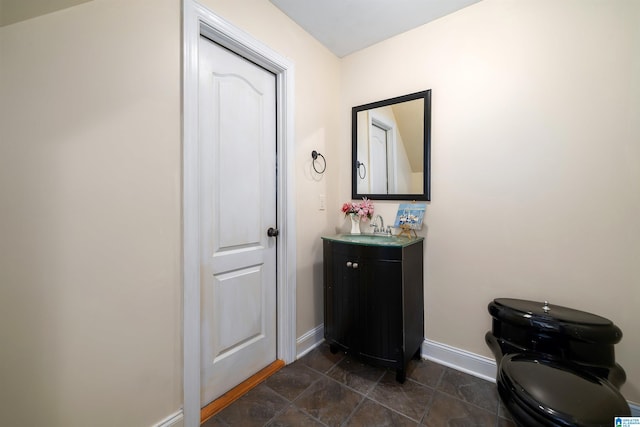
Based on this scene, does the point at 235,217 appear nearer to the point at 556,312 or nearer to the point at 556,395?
the point at 556,395

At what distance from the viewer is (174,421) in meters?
1.21

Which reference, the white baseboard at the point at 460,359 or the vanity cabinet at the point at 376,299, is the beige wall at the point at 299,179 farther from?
the vanity cabinet at the point at 376,299

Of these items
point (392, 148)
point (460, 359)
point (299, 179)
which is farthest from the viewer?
point (392, 148)

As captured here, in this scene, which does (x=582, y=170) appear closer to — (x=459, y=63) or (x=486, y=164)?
(x=486, y=164)

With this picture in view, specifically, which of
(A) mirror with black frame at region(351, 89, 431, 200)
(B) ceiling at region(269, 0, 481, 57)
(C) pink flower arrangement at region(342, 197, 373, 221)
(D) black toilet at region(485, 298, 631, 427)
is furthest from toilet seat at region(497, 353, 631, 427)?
(B) ceiling at region(269, 0, 481, 57)

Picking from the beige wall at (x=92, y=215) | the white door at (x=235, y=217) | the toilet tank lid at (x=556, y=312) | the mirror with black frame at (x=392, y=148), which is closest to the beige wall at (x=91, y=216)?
the beige wall at (x=92, y=215)

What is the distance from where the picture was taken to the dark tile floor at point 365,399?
1.35 metres

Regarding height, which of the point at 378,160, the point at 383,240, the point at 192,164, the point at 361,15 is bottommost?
the point at 383,240

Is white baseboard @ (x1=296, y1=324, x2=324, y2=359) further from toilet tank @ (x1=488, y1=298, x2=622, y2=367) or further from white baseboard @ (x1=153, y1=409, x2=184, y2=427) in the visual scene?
toilet tank @ (x1=488, y1=298, x2=622, y2=367)

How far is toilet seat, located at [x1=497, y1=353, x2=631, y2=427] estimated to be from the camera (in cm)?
83

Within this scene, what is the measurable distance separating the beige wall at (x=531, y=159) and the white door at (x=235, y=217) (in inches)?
47.0

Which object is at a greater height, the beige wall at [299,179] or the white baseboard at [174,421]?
the beige wall at [299,179]

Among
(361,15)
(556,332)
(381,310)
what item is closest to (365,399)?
(381,310)

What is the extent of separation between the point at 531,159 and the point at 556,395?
1258 millimetres
